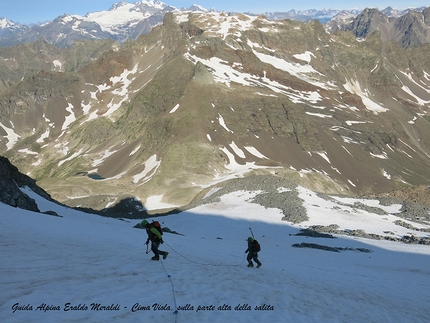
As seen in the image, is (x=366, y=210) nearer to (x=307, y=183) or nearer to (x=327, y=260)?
(x=327, y=260)

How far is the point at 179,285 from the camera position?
12453 mm

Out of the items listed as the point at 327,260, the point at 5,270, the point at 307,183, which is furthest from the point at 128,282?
the point at 307,183

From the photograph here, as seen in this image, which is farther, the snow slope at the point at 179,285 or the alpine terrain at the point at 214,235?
the alpine terrain at the point at 214,235

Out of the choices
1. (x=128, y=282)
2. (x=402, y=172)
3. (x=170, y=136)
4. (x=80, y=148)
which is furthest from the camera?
(x=80, y=148)

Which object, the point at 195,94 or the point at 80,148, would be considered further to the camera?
the point at 80,148

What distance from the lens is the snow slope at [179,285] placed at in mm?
9391

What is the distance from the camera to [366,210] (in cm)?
4747

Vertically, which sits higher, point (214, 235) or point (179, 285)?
point (179, 285)

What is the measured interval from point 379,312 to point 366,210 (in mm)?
37159

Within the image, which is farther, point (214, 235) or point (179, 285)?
point (214, 235)

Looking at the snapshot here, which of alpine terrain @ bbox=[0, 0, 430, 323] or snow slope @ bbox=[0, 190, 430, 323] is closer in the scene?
snow slope @ bbox=[0, 190, 430, 323]

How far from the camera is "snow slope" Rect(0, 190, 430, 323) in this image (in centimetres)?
939

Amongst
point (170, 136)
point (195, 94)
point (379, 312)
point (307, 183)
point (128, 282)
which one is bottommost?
point (379, 312)

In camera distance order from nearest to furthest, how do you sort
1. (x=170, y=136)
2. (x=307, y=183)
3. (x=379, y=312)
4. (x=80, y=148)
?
(x=379, y=312), (x=307, y=183), (x=170, y=136), (x=80, y=148)
